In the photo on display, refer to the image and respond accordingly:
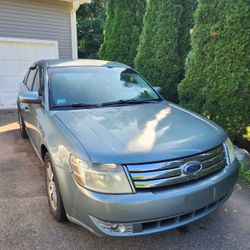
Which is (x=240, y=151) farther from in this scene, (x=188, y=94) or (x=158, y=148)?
(x=158, y=148)

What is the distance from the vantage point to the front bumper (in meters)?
2.01

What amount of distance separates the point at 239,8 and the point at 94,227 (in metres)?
3.90

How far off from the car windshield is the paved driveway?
1.18 metres

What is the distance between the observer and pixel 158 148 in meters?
2.19

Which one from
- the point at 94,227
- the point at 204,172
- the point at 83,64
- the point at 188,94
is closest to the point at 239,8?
the point at 188,94

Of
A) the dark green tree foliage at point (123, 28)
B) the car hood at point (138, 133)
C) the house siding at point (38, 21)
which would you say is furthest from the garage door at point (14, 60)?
the car hood at point (138, 133)

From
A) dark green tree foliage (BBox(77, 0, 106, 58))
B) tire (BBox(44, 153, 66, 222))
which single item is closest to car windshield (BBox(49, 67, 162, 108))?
tire (BBox(44, 153, 66, 222))

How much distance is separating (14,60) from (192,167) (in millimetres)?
7780

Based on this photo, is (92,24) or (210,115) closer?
(210,115)

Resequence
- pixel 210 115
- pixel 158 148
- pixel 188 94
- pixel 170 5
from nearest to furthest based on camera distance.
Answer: pixel 158 148 < pixel 210 115 < pixel 188 94 < pixel 170 5

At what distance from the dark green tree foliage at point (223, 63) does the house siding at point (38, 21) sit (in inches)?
217

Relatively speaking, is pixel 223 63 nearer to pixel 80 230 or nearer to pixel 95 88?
pixel 95 88

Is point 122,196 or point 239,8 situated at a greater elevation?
point 239,8

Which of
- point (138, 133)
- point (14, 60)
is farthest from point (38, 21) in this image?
point (138, 133)
